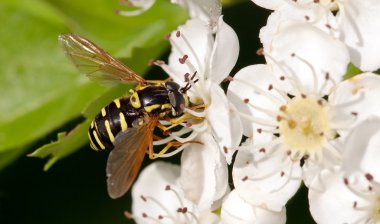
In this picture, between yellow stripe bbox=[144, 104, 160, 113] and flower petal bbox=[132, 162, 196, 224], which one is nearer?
yellow stripe bbox=[144, 104, 160, 113]

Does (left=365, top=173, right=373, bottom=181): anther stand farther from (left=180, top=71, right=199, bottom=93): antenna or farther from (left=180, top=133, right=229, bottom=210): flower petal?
(left=180, top=71, right=199, bottom=93): antenna

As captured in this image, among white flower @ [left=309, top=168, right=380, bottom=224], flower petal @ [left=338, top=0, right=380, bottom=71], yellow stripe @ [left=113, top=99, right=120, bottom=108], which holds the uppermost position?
yellow stripe @ [left=113, top=99, right=120, bottom=108]

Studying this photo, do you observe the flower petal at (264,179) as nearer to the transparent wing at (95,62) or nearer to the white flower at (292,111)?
the white flower at (292,111)

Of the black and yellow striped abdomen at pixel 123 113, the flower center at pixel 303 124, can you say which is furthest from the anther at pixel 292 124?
the black and yellow striped abdomen at pixel 123 113

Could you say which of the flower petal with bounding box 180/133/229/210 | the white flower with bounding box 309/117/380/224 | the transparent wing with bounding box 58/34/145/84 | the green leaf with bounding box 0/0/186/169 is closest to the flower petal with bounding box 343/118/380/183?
the white flower with bounding box 309/117/380/224

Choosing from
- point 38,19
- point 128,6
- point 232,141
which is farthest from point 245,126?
point 38,19

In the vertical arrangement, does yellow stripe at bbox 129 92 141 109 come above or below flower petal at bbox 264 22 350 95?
above

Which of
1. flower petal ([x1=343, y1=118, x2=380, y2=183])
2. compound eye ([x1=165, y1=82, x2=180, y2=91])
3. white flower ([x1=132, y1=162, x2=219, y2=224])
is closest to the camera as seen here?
flower petal ([x1=343, y1=118, x2=380, y2=183])
